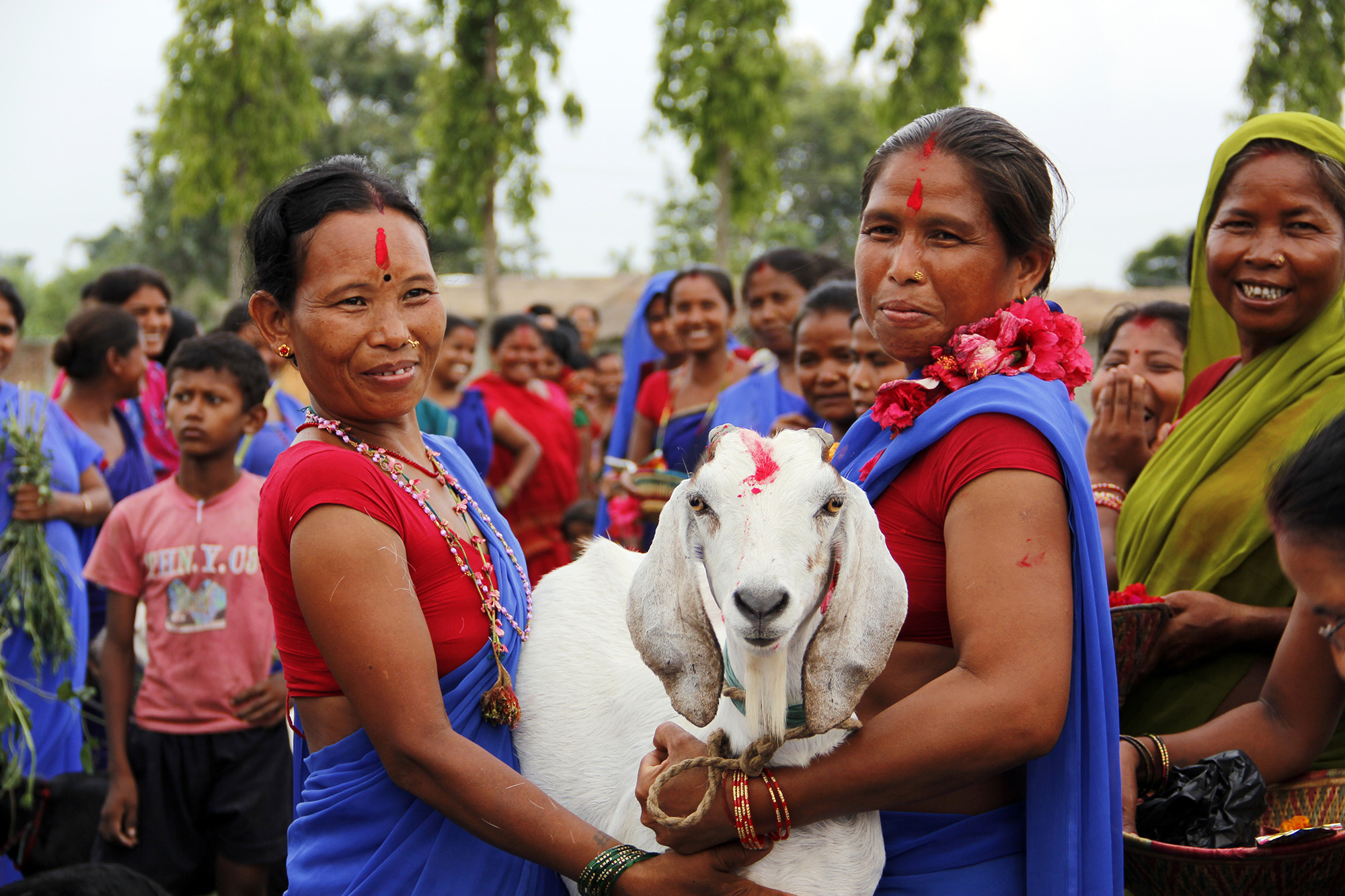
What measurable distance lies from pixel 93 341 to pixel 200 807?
236cm

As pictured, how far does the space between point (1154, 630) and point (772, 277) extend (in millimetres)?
3829

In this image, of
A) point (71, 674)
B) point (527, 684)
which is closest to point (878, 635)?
point (527, 684)

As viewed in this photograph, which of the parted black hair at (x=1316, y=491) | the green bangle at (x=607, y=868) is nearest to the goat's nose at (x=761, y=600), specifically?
the green bangle at (x=607, y=868)

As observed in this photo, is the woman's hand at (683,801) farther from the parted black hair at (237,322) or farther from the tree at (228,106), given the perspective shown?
the tree at (228,106)

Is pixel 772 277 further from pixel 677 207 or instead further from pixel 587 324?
pixel 677 207

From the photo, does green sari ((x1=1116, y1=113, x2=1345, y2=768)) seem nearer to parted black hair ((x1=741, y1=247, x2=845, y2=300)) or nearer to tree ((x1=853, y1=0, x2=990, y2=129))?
parted black hair ((x1=741, y1=247, x2=845, y2=300))

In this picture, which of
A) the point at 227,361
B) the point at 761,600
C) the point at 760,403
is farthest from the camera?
the point at 760,403

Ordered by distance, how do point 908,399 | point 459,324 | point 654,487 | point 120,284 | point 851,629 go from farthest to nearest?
point 459,324 → point 120,284 → point 654,487 → point 908,399 → point 851,629

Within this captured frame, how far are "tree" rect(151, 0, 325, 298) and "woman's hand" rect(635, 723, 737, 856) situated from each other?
16.8 metres

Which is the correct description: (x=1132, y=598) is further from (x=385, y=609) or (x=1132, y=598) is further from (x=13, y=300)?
(x=13, y=300)

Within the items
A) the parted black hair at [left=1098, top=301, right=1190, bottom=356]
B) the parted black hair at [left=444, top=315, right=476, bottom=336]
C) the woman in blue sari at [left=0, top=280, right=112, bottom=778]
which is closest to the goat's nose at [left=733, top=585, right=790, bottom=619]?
the parted black hair at [left=1098, top=301, right=1190, bottom=356]

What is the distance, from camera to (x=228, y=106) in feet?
55.2

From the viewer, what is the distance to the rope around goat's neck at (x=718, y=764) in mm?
1543

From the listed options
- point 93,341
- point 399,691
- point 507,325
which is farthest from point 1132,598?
point 507,325
